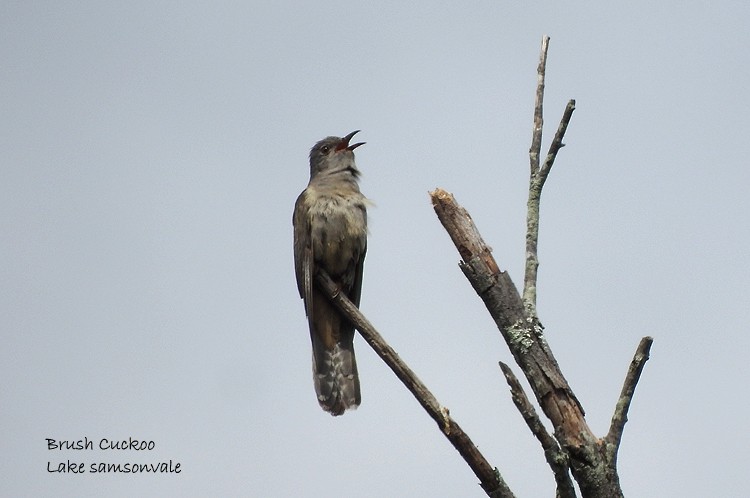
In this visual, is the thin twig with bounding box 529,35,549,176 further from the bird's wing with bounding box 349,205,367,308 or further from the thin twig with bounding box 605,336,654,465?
the bird's wing with bounding box 349,205,367,308

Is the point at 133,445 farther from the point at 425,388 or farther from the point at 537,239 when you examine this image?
the point at 537,239

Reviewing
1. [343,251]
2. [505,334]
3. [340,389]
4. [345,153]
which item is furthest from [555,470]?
[345,153]

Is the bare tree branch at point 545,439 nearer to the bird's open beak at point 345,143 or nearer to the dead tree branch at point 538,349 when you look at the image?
the dead tree branch at point 538,349

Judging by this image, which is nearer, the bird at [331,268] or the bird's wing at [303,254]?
the bird at [331,268]

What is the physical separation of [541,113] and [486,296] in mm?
932

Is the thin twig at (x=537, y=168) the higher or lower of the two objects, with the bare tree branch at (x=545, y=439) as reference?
higher

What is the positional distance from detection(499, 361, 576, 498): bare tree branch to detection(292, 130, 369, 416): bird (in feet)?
9.77

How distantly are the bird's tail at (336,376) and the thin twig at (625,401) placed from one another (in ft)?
9.88

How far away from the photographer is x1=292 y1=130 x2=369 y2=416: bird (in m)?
6.45

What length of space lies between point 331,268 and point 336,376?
33.3 inches

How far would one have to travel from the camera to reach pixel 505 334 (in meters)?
3.96

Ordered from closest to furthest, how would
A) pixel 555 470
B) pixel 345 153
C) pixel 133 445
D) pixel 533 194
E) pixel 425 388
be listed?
1. pixel 555 470
2. pixel 425 388
3. pixel 533 194
4. pixel 133 445
5. pixel 345 153

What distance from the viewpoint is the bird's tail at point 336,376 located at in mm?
6406

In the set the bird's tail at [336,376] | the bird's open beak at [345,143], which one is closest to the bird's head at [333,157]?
the bird's open beak at [345,143]
